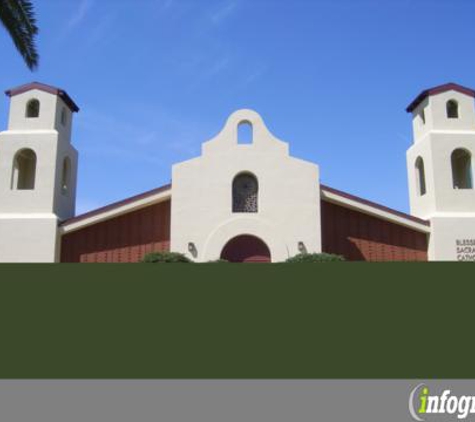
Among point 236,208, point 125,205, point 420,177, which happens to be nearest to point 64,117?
point 125,205

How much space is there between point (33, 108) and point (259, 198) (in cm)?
842

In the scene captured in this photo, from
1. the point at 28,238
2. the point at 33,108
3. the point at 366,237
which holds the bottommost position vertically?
the point at 28,238

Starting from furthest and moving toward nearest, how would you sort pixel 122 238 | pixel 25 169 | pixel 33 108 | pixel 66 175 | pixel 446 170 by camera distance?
pixel 25 169 → pixel 66 175 → pixel 33 108 → pixel 446 170 → pixel 122 238

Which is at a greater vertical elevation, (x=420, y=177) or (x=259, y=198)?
(x=420, y=177)

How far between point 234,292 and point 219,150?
9.09m

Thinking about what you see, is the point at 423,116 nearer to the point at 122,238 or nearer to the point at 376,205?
the point at 376,205

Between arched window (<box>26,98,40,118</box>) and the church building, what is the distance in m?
0.03

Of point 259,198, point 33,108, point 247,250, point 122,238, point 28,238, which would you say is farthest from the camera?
point 33,108

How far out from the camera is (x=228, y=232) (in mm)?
16812

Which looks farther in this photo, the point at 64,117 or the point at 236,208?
the point at 64,117

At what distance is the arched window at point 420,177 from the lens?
19.7 meters

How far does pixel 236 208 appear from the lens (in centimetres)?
1748

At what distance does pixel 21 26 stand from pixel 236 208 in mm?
7963
